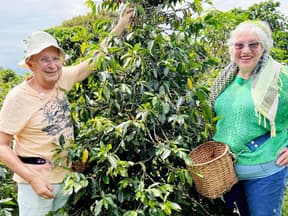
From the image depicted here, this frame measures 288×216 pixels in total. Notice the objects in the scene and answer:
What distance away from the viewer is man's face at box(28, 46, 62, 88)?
2775mm

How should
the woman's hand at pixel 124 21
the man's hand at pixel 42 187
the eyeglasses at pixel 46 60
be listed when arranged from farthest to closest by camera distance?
1. the woman's hand at pixel 124 21
2. the eyeglasses at pixel 46 60
3. the man's hand at pixel 42 187

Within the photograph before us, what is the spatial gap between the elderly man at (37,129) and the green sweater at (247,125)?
970mm

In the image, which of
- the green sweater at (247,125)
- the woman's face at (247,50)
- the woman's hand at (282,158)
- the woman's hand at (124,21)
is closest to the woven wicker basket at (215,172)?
the green sweater at (247,125)

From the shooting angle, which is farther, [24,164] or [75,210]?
[75,210]

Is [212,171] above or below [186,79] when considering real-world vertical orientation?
below

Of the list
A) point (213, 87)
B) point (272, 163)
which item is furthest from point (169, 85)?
point (272, 163)

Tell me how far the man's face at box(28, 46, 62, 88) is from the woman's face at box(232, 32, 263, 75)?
107 cm

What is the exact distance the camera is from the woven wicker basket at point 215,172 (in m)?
2.83

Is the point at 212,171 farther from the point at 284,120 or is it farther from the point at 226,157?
the point at 284,120

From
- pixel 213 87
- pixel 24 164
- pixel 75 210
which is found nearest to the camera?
pixel 24 164

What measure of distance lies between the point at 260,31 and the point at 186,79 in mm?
527

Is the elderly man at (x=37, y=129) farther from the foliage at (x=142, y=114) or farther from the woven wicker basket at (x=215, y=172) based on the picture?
the woven wicker basket at (x=215, y=172)

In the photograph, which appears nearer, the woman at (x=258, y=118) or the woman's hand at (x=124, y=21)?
the woman at (x=258, y=118)

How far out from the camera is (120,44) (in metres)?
3.00
